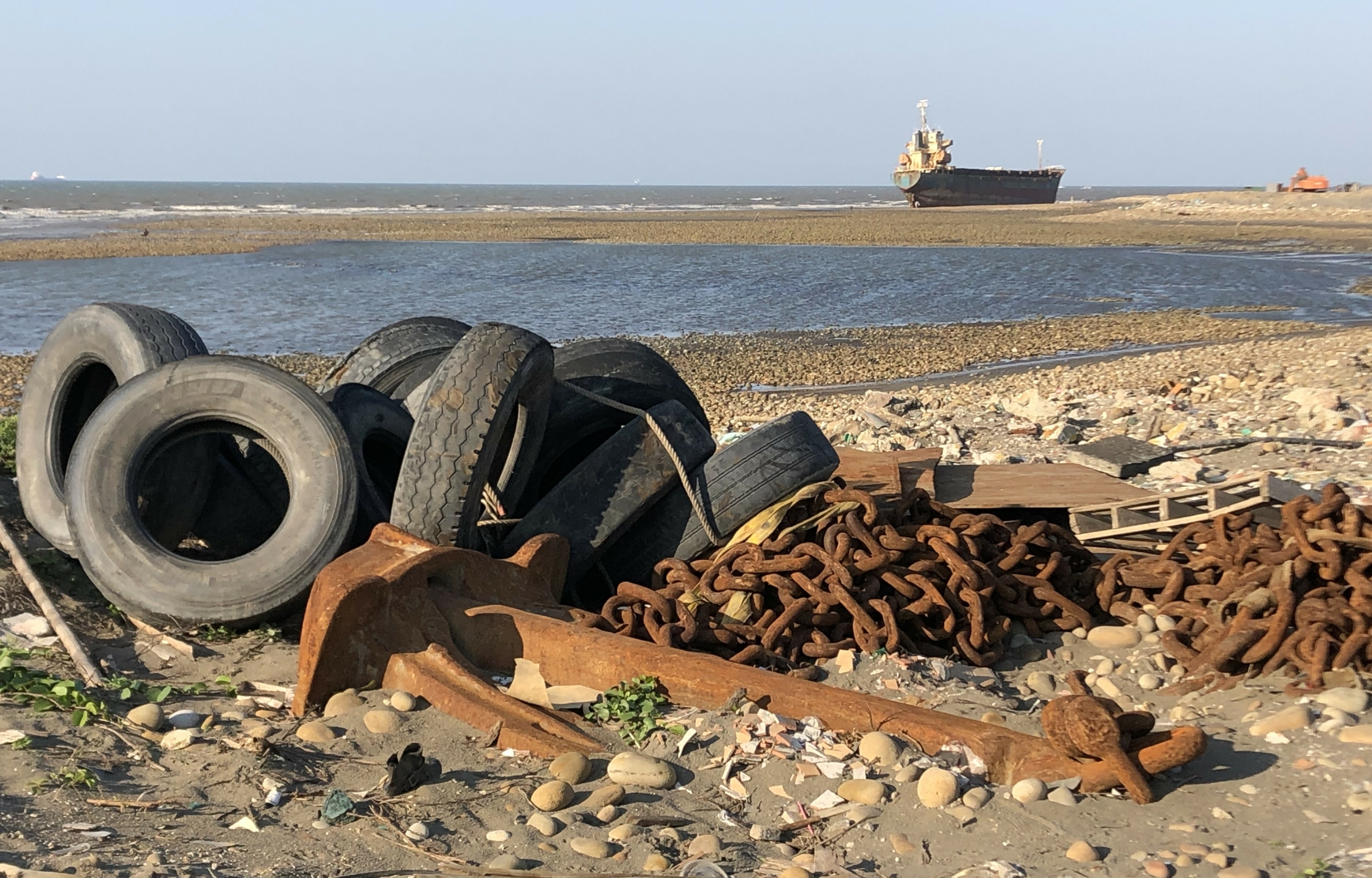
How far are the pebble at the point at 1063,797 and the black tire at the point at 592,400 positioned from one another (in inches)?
113

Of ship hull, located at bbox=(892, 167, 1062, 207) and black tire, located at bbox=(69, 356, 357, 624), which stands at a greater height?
ship hull, located at bbox=(892, 167, 1062, 207)

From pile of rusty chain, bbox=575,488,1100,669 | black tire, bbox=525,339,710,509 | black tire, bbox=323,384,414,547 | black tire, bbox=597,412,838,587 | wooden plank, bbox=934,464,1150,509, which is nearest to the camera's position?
pile of rusty chain, bbox=575,488,1100,669

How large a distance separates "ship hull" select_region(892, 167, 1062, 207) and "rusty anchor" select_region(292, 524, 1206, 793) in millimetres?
67605

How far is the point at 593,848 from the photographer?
2938 mm

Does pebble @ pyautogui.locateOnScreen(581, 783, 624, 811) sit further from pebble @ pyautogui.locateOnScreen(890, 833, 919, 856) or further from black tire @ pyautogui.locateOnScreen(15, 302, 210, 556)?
black tire @ pyautogui.locateOnScreen(15, 302, 210, 556)

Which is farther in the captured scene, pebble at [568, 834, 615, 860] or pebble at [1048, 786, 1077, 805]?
pebble at [1048, 786, 1077, 805]

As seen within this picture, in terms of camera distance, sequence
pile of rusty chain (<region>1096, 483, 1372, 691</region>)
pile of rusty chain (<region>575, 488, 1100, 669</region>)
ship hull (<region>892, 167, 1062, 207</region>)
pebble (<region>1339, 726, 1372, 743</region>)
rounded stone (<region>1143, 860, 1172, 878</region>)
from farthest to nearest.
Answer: ship hull (<region>892, 167, 1062, 207</region>) < pile of rusty chain (<region>575, 488, 1100, 669</region>) < pile of rusty chain (<region>1096, 483, 1372, 691</region>) < pebble (<region>1339, 726, 1372, 743</region>) < rounded stone (<region>1143, 860, 1172, 878</region>)

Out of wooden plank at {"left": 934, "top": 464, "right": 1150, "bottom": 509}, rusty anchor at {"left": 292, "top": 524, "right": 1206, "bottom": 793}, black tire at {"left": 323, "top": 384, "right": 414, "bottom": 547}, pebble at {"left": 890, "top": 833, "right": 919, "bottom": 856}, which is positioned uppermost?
black tire at {"left": 323, "top": 384, "right": 414, "bottom": 547}

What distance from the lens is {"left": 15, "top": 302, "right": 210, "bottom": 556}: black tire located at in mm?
5062

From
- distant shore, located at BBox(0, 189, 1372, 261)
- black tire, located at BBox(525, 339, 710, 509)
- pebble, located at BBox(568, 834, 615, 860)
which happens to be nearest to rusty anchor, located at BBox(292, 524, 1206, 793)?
pebble, located at BBox(568, 834, 615, 860)

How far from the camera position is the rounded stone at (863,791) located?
3.18 meters

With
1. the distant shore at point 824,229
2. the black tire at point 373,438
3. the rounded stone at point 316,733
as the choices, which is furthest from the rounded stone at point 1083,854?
the distant shore at point 824,229

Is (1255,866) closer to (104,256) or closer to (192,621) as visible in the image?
(192,621)

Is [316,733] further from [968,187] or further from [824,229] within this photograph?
[968,187]
